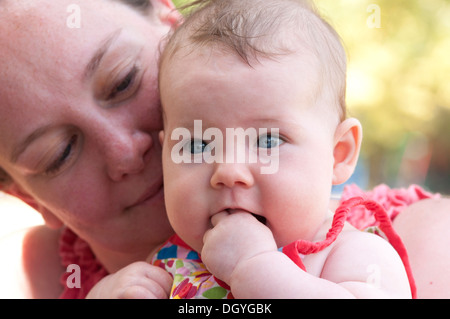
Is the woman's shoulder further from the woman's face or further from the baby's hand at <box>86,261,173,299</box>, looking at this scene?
the baby's hand at <box>86,261,173,299</box>

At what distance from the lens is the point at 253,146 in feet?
2.85

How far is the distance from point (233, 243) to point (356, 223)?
593mm

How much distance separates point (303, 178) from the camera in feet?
2.86

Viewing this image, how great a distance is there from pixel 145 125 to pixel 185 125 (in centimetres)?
26

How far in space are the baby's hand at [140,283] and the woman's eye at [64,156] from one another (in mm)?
297

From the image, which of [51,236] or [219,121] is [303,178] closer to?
[219,121]

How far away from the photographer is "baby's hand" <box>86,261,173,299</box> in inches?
36.8

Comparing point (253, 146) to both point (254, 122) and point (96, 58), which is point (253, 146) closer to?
point (254, 122)

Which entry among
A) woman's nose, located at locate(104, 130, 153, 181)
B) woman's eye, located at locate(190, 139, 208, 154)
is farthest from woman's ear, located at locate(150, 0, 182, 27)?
woman's eye, located at locate(190, 139, 208, 154)

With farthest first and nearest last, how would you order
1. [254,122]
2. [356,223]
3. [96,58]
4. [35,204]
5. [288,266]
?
1. [35,204]
2. [356,223]
3. [96,58]
4. [254,122]
5. [288,266]

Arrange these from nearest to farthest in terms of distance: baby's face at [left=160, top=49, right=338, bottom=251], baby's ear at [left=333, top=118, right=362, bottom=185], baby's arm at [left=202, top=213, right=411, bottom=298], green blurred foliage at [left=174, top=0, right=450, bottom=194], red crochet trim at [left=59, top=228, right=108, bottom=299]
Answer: baby's arm at [left=202, top=213, right=411, bottom=298] < baby's face at [left=160, top=49, right=338, bottom=251] < baby's ear at [left=333, top=118, right=362, bottom=185] < red crochet trim at [left=59, top=228, right=108, bottom=299] < green blurred foliage at [left=174, top=0, right=450, bottom=194]

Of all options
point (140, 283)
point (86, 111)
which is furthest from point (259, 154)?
point (86, 111)

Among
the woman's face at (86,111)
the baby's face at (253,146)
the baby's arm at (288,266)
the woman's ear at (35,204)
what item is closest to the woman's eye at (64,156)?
the woman's face at (86,111)
